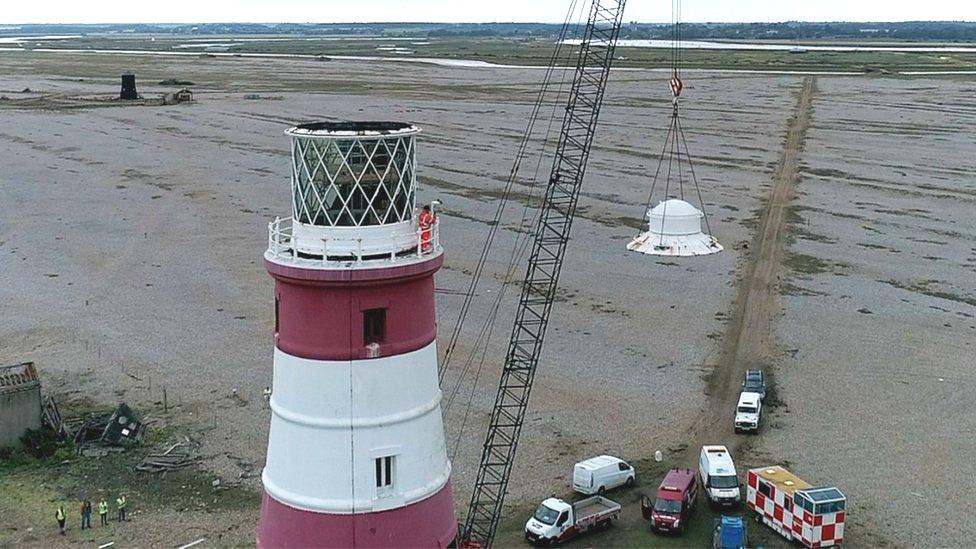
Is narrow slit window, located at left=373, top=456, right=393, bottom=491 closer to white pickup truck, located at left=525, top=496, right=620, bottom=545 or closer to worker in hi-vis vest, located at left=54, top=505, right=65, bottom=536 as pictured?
white pickup truck, located at left=525, top=496, right=620, bottom=545

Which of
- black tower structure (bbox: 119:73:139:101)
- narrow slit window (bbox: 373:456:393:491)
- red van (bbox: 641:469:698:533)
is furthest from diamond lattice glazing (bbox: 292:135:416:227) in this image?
black tower structure (bbox: 119:73:139:101)

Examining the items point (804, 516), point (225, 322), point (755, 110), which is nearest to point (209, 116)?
point (755, 110)

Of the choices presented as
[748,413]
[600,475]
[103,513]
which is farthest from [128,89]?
[600,475]

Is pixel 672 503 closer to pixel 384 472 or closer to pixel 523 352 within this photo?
pixel 523 352

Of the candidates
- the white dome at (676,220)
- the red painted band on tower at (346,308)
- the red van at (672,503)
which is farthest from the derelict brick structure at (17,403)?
the red painted band on tower at (346,308)

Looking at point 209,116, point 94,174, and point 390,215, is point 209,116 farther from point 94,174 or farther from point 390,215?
point 390,215
